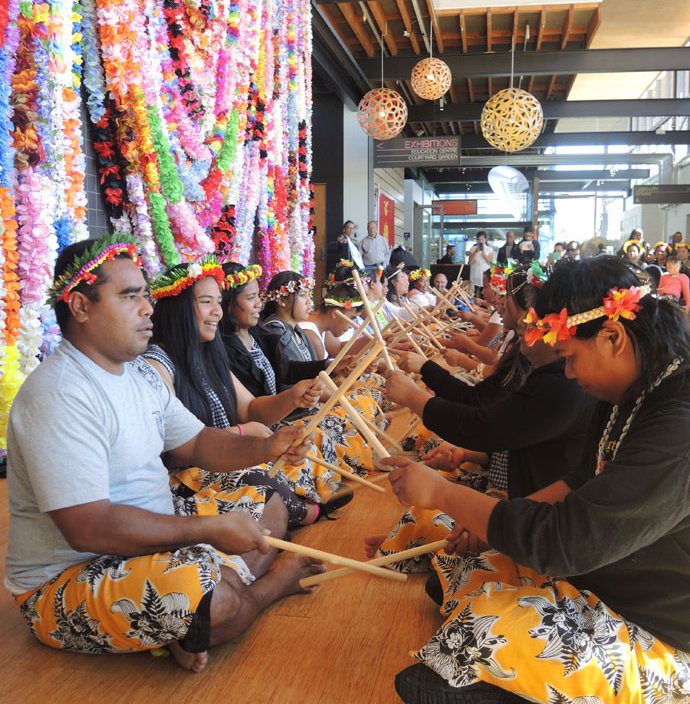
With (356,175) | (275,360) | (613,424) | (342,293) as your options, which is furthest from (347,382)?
(356,175)

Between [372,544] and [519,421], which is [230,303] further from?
[519,421]

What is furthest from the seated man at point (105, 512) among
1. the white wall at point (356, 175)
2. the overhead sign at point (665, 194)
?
the overhead sign at point (665, 194)

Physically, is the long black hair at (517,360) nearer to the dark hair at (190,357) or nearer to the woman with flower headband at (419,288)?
the dark hair at (190,357)

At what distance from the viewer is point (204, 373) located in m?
2.53

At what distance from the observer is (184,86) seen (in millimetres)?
4152

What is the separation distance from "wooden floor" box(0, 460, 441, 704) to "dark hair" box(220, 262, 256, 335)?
1376mm

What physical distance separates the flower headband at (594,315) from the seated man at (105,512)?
786 mm

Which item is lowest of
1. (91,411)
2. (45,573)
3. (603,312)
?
(45,573)

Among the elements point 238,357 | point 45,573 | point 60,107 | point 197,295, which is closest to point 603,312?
point 45,573

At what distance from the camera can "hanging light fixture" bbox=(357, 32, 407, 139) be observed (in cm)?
661

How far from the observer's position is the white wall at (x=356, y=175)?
1005 centimetres

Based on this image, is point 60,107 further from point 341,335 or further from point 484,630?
point 484,630

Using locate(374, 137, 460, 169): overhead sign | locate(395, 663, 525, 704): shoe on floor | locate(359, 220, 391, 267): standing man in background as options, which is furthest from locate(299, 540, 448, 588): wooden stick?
locate(374, 137, 460, 169): overhead sign

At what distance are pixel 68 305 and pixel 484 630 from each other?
3.85 ft
